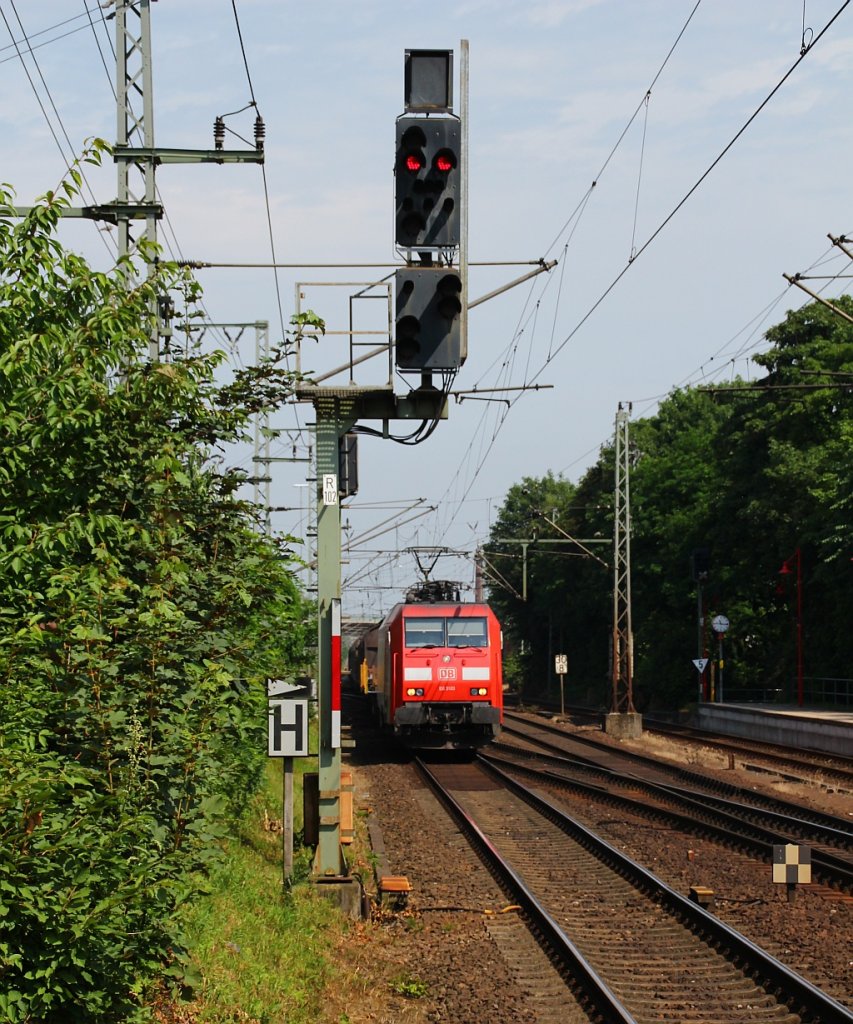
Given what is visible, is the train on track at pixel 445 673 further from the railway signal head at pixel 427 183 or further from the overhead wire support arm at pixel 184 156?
the railway signal head at pixel 427 183

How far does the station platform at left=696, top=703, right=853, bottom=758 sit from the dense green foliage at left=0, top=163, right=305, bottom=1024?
86.0ft

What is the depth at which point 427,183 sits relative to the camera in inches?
365

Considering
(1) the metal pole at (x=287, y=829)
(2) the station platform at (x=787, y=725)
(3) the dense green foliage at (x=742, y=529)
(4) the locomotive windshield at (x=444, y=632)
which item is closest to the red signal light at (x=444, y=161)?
(1) the metal pole at (x=287, y=829)

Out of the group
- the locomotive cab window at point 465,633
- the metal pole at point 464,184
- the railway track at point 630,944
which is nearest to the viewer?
the railway track at point 630,944

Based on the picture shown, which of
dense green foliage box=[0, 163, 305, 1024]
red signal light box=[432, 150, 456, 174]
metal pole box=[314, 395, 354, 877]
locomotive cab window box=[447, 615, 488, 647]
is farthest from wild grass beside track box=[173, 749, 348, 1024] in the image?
locomotive cab window box=[447, 615, 488, 647]

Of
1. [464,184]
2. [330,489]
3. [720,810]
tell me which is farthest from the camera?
[720,810]

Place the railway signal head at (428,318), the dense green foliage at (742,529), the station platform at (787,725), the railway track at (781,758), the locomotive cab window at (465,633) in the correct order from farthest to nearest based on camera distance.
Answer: the dense green foliage at (742,529)
the station platform at (787,725)
the locomotive cab window at (465,633)
the railway track at (781,758)
the railway signal head at (428,318)

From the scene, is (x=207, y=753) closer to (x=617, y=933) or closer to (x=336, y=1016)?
(x=336, y=1016)

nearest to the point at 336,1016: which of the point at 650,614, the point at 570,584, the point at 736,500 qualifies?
the point at 736,500

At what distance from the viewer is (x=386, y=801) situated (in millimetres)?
21078

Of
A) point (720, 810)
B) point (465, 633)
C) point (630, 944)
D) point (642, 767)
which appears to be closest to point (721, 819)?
point (720, 810)

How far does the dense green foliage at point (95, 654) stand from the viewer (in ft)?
18.1

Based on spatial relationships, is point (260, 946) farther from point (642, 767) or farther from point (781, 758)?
point (781, 758)

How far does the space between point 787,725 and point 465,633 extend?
1315 centimetres
